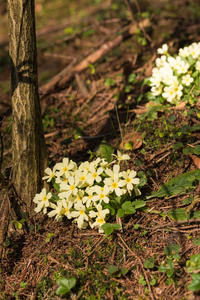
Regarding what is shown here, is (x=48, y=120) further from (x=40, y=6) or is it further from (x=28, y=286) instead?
(x=40, y=6)

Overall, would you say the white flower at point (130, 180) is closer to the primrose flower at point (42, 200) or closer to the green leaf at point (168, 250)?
the green leaf at point (168, 250)

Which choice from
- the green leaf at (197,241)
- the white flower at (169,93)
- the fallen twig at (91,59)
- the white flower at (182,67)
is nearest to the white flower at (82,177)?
the green leaf at (197,241)

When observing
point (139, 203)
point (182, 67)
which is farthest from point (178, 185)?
point (182, 67)

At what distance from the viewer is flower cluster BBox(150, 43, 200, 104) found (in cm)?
316

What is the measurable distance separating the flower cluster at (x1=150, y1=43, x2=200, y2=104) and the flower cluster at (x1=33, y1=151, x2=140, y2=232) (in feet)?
3.69

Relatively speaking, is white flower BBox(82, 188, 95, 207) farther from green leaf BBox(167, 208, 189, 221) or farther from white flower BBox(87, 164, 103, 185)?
green leaf BBox(167, 208, 189, 221)

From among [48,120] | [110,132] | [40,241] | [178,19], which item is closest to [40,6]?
[178,19]

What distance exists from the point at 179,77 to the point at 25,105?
1.79m

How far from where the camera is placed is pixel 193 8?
575 cm

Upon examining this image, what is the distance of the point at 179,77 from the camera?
333cm

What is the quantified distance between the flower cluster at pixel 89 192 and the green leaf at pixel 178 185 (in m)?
0.21

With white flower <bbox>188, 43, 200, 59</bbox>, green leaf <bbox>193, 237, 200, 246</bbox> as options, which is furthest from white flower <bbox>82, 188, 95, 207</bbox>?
white flower <bbox>188, 43, 200, 59</bbox>

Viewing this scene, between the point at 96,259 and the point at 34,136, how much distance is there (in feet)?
3.76

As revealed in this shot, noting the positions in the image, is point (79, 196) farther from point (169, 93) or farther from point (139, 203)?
point (169, 93)
